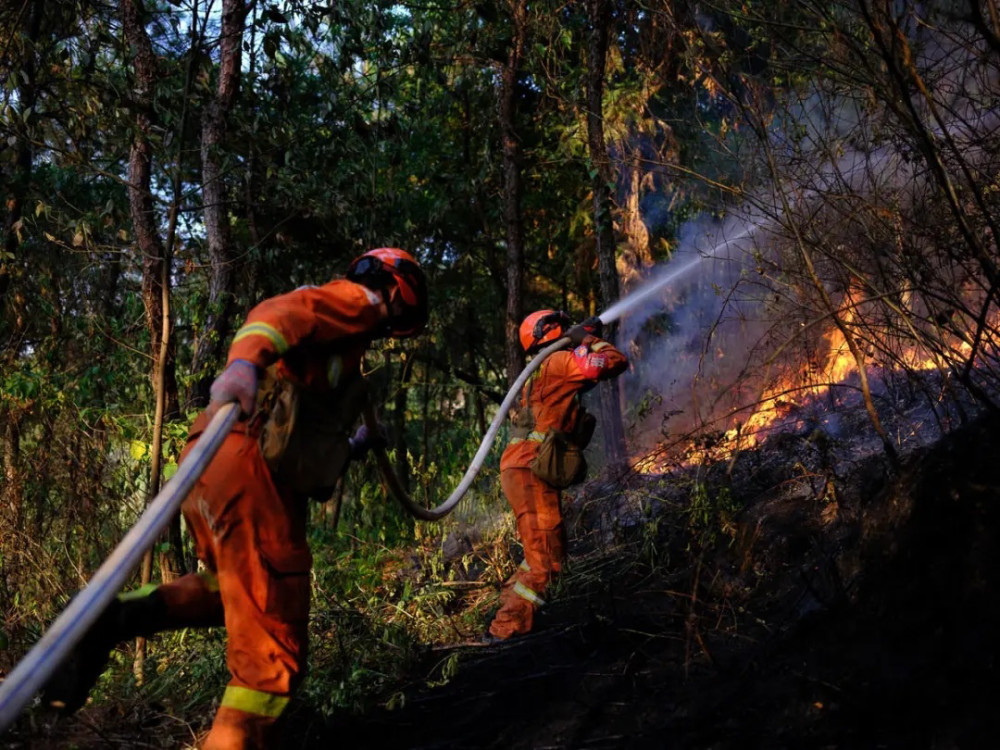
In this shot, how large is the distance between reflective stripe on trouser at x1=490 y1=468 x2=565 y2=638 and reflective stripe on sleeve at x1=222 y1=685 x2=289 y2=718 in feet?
7.52

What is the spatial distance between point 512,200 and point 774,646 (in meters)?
7.03

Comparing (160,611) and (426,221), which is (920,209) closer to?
(160,611)

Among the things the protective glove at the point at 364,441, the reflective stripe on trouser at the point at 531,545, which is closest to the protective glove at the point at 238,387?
the protective glove at the point at 364,441

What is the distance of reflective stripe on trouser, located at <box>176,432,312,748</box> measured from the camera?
9.95 ft

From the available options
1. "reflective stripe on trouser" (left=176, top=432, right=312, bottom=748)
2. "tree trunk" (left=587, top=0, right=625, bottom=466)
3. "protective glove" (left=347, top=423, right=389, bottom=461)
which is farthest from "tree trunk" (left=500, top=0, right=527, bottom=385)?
"reflective stripe on trouser" (left=176, top=432, right=312, bottom=748)

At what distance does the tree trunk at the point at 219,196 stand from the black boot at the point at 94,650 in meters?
2.86

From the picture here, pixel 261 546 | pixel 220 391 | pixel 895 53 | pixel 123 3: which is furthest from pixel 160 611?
pixel 123 3

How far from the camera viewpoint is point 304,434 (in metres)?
3.35

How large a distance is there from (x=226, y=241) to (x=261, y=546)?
12.4 ft

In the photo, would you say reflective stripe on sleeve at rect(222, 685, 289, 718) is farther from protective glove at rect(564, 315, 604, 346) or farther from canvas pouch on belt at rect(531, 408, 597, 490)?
protective glove at rect(564, 315, 604, 346)

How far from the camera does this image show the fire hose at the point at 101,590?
216cm

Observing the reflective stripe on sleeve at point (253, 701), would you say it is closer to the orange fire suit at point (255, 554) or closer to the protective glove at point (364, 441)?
the orange fire suit at point (255, 554)

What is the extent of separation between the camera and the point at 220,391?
2920 millimetres

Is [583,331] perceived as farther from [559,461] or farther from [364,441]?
[364,441]
